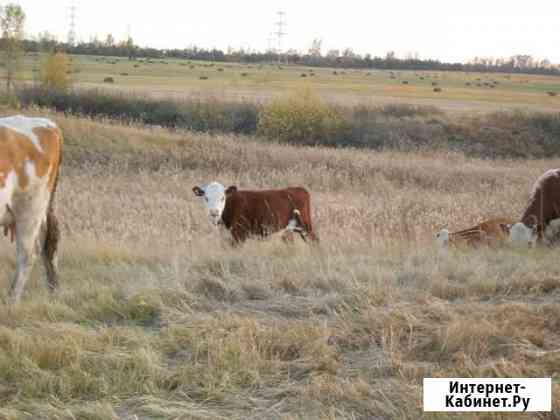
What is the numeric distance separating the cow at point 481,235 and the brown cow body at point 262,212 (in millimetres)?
1999

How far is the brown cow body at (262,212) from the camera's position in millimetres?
10000

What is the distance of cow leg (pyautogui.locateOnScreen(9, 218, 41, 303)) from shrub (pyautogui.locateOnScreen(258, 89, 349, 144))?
32.1m

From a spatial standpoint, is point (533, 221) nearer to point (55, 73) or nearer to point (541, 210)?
point (541, 210)

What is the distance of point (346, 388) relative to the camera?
4277 millimetres

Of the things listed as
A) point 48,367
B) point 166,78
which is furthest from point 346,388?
point 166,78

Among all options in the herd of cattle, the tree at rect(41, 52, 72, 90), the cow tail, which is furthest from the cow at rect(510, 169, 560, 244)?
the tree at rect(41, 52, 72, 90)

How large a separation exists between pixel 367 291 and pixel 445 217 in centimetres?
882

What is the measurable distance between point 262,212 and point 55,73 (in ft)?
141

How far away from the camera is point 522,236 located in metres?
8.94

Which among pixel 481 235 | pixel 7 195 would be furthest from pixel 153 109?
pixel 7 195

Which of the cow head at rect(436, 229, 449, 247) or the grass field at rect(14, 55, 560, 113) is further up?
the grass field at rect(14, 55, 560, 113)

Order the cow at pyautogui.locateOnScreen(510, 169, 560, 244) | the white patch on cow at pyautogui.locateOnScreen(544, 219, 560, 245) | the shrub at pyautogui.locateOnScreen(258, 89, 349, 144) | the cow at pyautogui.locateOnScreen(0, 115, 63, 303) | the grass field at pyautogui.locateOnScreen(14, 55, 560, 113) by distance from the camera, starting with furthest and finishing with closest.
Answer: the grass field at pyautogui.locateOnScreen(14, 55, 560, 113) → the shrub at pyautogui.locateOnScreen(258, 89, 349, 144) → the white patch on cow at pyautogui.locateOnScreen(544, 219, 560, 245) → the cow at pyautogui.locateOnScreen(510, 169, 560, 244) → the cow at pyautogui.locateOnScreen(0, 115, 63, 303)

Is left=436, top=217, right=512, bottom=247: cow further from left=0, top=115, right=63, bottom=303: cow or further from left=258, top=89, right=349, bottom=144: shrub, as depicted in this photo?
left=258, top=89, right=349, bottom=144: shrub

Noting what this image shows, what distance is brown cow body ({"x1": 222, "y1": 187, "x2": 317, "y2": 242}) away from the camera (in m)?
10.0
